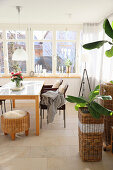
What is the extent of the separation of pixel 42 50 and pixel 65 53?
0.77 meters

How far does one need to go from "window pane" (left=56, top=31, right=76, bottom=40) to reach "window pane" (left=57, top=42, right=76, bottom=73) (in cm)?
16

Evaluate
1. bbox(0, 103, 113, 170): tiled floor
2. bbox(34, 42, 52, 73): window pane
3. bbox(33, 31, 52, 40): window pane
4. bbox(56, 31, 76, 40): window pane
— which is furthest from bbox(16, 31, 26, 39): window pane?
bbox(0, 103, 113, 170): tiled floor

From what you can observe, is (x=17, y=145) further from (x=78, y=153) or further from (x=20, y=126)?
(x=78, y=153)

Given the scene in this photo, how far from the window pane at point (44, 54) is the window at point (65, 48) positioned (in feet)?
0.95

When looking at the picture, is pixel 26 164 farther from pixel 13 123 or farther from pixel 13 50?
pixel 13 50

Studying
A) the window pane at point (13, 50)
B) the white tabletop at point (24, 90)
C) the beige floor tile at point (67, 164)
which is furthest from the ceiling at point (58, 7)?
the beige floor tile at point (67, 164)

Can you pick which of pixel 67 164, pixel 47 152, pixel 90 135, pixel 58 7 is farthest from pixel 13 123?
pixel 58 7

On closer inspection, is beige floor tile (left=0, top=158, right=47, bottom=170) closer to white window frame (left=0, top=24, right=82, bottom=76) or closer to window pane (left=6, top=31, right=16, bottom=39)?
white window frame (left=0, top=24, right=82, bottom=76)

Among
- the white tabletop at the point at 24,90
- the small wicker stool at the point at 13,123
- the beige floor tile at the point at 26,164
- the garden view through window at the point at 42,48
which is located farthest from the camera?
the garden view through window at the point at 42,48

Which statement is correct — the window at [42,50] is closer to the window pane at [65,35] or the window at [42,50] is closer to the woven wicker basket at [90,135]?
the window pane at [65,35]

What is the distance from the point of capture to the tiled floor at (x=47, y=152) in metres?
2.30

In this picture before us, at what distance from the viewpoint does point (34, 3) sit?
3172mm

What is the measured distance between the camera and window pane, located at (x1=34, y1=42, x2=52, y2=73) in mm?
5449

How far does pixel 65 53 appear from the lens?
A: 5.53 meters
